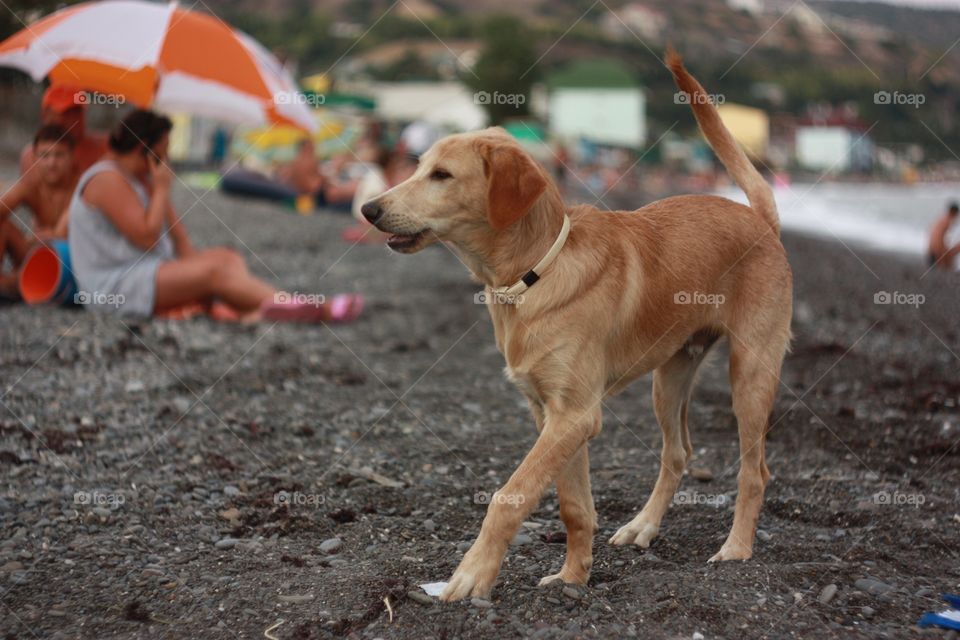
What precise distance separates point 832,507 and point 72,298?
669cm

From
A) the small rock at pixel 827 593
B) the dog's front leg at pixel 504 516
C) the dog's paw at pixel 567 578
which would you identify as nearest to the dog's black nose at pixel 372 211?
the dog's front leg at pixel 504 516

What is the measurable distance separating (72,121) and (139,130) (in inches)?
42.0

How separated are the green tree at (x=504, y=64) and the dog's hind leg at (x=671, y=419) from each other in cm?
6550

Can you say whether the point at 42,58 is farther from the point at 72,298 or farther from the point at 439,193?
the point at 439,193

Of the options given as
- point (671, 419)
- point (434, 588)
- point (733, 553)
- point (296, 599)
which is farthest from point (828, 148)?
point (296, 599)

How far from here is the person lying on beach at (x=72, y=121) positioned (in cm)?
887

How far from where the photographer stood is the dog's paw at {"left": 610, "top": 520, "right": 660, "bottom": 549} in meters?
4.52

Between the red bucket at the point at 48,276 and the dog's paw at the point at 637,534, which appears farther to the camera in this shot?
the red bucket at the point at 48,276

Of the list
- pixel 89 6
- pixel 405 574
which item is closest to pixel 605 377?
pixel 405 574

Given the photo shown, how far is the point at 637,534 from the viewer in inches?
179

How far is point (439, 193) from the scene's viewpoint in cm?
406

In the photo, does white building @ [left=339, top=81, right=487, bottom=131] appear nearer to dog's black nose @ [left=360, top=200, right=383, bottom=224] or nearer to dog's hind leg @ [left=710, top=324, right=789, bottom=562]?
dog's hind leg @ [left=710, top=324, right=789, bottom=562]

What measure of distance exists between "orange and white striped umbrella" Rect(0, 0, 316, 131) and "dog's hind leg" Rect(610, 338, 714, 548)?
570 cm

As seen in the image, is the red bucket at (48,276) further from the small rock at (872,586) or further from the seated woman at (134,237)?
the small rock at (872,586)
